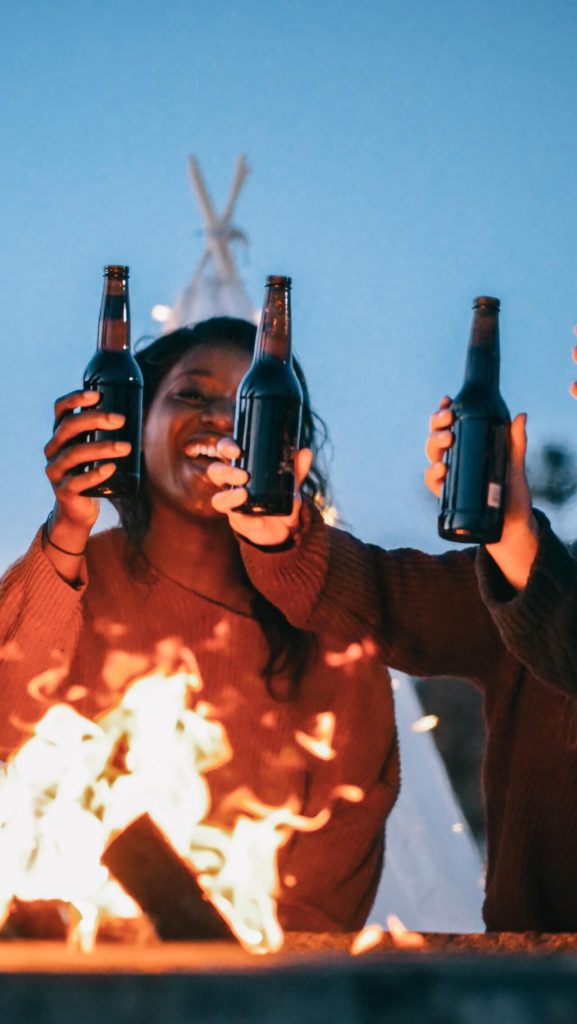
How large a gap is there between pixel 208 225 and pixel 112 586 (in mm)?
3470

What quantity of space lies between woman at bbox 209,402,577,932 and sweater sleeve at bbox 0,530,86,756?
0.91ft

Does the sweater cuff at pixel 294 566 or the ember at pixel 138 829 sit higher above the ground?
the sweater cuff at pixel 294 566

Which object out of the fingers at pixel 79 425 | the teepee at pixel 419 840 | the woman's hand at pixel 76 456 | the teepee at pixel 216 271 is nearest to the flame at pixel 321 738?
the woman's hand at pixel 76 456

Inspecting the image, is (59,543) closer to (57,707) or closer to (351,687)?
(57,707)

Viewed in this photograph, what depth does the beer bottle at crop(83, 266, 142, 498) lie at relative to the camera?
2109 millimetres

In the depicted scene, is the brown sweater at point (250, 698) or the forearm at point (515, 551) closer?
the forearm at point (515, 551)

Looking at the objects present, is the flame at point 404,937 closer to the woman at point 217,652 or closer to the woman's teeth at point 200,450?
the woman at point 217,652

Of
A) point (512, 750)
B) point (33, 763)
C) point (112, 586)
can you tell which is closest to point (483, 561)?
point (512, 750)

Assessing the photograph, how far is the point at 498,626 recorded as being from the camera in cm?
168

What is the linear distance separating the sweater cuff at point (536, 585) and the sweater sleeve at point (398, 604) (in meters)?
0.30

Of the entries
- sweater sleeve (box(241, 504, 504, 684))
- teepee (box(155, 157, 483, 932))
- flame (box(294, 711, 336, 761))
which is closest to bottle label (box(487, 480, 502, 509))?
sweater sleeve (box(241, 504, 504, 684))

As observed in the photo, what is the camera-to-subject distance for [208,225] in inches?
219

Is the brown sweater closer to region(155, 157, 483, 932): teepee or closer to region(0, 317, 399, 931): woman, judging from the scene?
region(0, 317, 399, 931): woman

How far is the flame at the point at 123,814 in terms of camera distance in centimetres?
152
